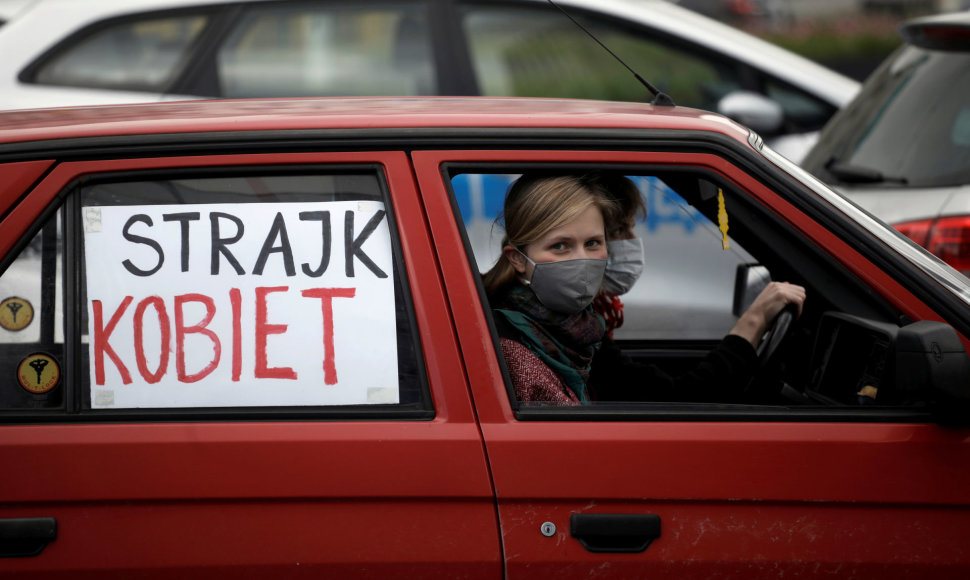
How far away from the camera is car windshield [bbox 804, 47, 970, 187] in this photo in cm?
397

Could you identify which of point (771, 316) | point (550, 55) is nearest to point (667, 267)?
point (550, 55)

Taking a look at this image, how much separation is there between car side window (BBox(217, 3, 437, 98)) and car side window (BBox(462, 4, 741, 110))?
285 millimetres

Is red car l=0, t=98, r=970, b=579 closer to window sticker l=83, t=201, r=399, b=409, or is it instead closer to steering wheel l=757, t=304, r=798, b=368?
window sticker l=83, t=201, r=399, b=409

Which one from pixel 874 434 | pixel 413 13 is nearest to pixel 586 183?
pixel 874 434

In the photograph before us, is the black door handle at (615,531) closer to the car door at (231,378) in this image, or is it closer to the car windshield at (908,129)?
the car door at (231,378)

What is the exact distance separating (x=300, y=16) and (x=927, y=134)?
3.06 m

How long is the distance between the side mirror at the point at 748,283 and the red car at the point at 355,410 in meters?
0.88

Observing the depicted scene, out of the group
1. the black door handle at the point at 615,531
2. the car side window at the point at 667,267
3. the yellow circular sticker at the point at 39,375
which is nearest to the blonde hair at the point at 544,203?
the black door handle at the point at 615,531

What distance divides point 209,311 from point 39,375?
0.35m

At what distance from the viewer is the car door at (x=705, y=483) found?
2031 millimetres

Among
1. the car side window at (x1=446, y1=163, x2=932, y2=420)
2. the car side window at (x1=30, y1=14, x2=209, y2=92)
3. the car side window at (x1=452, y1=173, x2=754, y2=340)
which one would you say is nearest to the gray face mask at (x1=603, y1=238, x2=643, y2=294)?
the car side window at (x1=446, y1=163, x2=932, y2=420)

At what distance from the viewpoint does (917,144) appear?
407 cm

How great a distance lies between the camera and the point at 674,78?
5.62 metres

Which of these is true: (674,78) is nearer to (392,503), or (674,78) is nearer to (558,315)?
(558,315)
